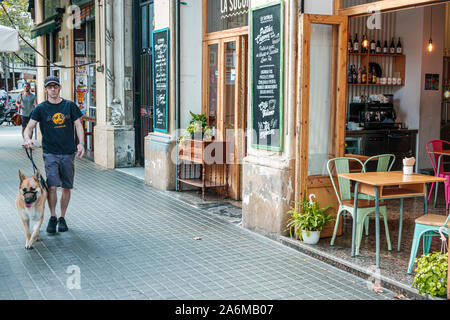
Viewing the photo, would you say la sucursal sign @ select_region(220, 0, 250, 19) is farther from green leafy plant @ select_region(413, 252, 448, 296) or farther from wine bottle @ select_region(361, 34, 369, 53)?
green leafy plant @ select_region(413, 252, 448, 296)

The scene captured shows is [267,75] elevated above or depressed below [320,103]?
above

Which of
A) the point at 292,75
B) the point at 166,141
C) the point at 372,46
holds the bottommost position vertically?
the point at 166,141

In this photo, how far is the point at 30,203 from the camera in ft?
19.3

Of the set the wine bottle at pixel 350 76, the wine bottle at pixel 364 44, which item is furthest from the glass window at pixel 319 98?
the wine bottle at pixel 364 44

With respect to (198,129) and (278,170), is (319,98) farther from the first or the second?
(198,129)

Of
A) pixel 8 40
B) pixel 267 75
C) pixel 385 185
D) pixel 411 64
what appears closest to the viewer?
pixel 385 185

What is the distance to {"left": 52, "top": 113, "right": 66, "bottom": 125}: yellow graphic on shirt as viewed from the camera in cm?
664

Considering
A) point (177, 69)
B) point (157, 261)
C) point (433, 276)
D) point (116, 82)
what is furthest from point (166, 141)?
point (433, 276)

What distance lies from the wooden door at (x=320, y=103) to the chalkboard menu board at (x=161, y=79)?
12.1 feet

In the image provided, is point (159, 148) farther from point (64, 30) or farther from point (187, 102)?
point (64, 30)

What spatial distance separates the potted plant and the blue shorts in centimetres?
282

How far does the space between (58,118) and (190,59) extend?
10.8ft

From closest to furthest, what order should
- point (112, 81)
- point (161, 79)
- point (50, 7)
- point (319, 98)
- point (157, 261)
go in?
point (157, 261), point (319, 98), point (161, 79), point (112, 81), point (50, 7)
